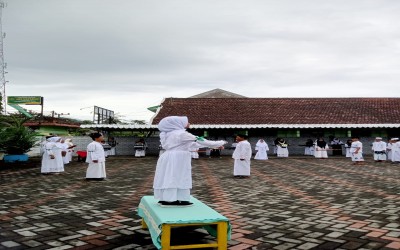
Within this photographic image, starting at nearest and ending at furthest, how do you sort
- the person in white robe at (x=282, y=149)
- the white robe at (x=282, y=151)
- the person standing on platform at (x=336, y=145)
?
the person in white robe at (x=282, y=149) → the white robe at (x=282, y=151) → the person standing on platform at (x=336, y=145)

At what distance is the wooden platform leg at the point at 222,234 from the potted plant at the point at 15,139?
16.3 m

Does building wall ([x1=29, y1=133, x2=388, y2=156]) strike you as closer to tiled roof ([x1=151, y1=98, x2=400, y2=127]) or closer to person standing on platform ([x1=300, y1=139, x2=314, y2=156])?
person standing on platform ([x1=300, y1=139, x2=314, y2=156])

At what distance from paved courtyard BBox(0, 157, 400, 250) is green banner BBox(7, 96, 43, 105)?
22764 millimetres

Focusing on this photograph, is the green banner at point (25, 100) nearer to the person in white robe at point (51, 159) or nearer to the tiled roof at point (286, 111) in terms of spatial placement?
the tiled roof at point (286, 111)

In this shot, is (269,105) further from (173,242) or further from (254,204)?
(173,242)

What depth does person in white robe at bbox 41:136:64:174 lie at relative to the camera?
43.6 feet

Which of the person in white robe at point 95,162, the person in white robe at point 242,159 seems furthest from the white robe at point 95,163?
the person in white robe at point 242,159

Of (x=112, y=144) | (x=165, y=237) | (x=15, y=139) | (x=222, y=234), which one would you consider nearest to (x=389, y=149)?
(x=112, y=144)

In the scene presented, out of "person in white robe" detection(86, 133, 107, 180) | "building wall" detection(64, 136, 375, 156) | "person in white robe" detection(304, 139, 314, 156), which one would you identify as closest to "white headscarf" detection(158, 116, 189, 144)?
"person in white robe" detection(86, 133, 107, 180)

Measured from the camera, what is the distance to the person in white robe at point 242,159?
1184 centimetres

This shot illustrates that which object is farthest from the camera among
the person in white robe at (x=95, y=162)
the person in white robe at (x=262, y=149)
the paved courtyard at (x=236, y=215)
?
the person in white robe at (x=262, y=149)

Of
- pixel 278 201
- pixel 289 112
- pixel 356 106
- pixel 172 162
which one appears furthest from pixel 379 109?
pixel 172 162

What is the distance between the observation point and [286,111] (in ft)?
91.8

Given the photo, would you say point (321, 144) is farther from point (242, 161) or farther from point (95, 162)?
point (95, 162)
